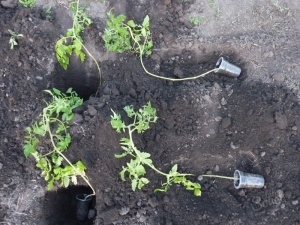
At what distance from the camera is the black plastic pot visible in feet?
12.4

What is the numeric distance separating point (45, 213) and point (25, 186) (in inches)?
12.0

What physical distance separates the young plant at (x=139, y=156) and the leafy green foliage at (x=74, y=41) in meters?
0.83

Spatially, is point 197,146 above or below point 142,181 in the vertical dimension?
above

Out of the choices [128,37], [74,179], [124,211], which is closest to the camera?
[124,211]

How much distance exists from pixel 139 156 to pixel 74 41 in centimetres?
138

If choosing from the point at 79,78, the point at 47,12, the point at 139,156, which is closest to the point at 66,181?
the point at 139,156

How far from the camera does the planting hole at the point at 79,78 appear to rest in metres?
4.12

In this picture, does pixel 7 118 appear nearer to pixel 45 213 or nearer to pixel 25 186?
pixel 25 186

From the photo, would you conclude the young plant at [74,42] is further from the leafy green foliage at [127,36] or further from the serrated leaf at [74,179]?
the serrated leaf at [74,179]

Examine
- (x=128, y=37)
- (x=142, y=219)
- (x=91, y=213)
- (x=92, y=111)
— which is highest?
(x=128, y=37)

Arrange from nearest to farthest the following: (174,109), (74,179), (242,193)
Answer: (74,179) → (242,193) → (174,109)

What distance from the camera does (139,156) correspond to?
339 cm

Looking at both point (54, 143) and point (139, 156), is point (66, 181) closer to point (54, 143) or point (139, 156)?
point (54, 143)

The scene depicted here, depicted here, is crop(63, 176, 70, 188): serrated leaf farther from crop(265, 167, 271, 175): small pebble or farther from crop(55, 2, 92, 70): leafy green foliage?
crop(265, 167, 271, 175): small pebble
